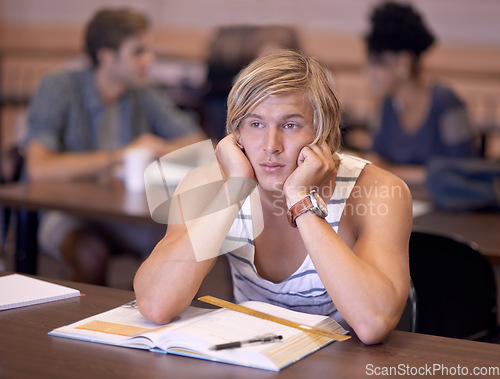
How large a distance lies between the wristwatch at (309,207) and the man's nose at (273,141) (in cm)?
12

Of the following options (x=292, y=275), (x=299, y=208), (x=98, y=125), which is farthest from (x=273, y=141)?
(x=98, y=125)

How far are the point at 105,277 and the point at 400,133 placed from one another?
1.62 m

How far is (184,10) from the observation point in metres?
5.54

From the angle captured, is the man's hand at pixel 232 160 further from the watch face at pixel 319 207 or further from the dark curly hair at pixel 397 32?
the dark curly hair at pixel 397 32

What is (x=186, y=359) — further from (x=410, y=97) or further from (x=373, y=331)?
(x=410, y=97)

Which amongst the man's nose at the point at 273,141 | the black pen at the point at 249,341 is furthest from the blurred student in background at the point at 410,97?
the black pen at the point at 249,341

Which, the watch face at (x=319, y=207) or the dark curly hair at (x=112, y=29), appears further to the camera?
the dark curly hair at (x=112, y=29)

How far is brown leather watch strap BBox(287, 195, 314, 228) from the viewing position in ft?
4.42

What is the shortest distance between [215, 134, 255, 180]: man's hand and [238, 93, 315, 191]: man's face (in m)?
0.02

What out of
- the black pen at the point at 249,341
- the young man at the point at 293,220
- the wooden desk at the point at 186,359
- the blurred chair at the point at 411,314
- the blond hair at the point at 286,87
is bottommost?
the blurred chair at the point at 411,314

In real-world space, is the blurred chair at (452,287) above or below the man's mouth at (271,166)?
below

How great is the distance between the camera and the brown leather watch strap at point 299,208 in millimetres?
1349

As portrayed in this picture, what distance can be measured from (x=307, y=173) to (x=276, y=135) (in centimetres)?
11

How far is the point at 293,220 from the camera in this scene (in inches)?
53.8
